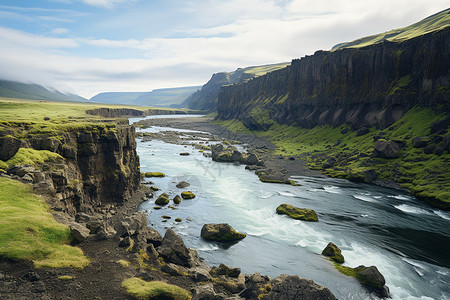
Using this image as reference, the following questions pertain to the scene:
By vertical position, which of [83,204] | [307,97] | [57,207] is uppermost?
[307,97]

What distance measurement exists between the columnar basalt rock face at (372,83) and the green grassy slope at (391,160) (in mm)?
6078

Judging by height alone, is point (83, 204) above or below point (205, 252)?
above

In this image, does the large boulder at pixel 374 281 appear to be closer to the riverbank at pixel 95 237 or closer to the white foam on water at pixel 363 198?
the riverbank at pixel 95 237

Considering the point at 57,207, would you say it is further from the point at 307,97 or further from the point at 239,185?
the point at 307,97

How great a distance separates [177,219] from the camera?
47812 mm

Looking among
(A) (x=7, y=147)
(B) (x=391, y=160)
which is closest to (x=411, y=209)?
(B) (x=391, y=160)

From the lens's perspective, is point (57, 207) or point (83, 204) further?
point (83, 204)

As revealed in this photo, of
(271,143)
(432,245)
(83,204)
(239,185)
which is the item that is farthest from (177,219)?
(271,143)

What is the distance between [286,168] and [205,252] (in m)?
57.3

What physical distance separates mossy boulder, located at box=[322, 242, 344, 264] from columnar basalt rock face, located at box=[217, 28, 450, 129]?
7584 cm

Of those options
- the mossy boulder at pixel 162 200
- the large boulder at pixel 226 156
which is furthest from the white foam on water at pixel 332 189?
the mossy boulder at pixel 162 200

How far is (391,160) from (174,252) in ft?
242

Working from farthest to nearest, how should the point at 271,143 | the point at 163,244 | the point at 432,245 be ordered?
1. the point at 271,143
2. the point at 432,245
3. the point at 163,244

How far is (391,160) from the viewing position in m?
77.2
